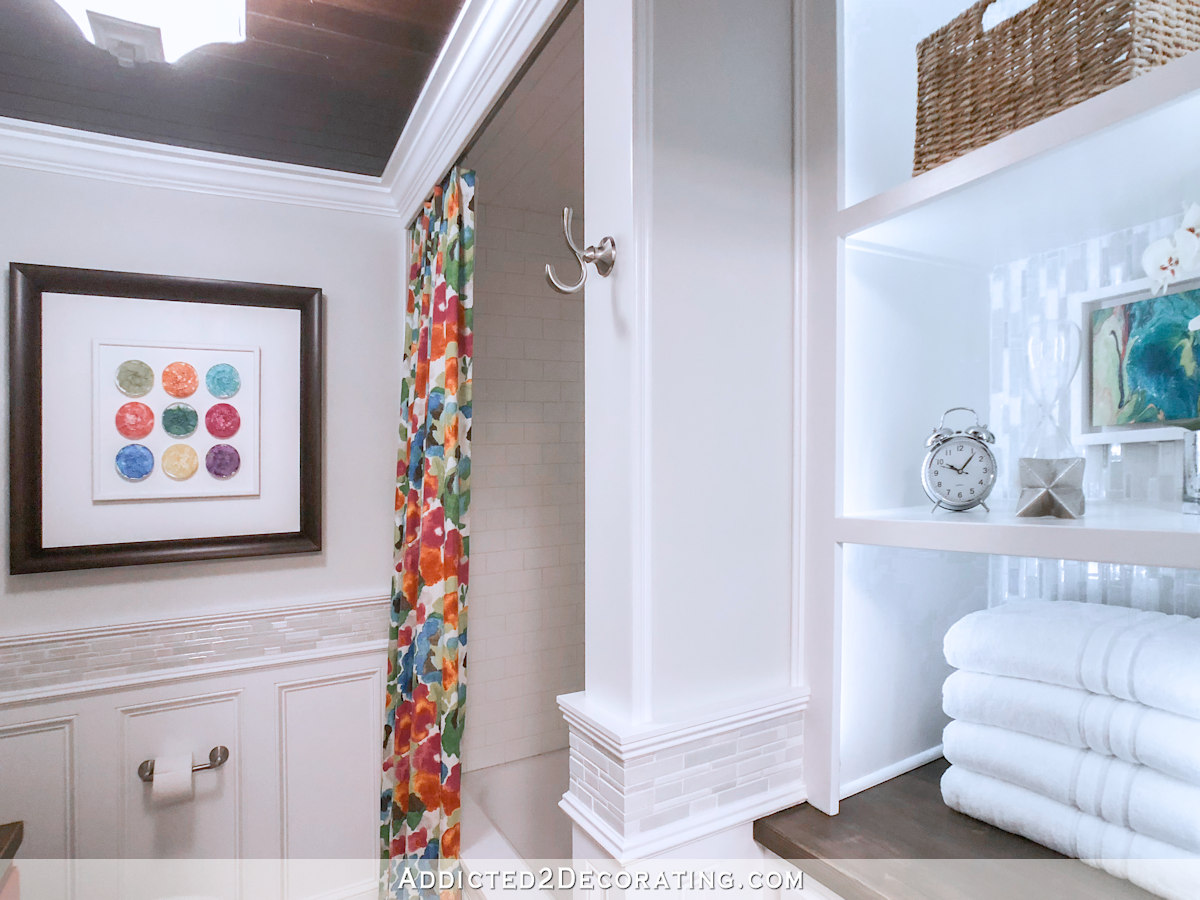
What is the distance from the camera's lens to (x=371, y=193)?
2229mm

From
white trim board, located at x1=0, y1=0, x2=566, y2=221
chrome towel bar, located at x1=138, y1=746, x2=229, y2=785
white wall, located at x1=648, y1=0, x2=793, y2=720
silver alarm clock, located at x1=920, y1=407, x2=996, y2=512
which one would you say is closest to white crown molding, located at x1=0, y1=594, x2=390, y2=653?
chrome towel bar, located at x1=138, y1=746, x2=229, y2=785

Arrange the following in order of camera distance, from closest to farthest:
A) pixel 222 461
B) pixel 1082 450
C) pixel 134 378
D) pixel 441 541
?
pixel 1082 450
pixel 441 541
pixel 134 378
pixel 222 461

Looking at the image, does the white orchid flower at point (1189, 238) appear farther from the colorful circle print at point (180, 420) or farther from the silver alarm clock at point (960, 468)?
the colorful circle print at point (180, 420)

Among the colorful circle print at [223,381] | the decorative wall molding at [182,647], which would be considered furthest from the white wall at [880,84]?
the decorative wall molding at [182,647]

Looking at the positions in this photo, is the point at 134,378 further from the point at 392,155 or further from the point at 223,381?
the point at 392,155

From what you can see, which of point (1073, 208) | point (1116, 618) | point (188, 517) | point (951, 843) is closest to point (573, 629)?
point (188, 517)

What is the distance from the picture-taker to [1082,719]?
766mm

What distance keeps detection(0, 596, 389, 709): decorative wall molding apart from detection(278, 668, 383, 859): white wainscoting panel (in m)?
0.13

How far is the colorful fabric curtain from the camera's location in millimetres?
1675

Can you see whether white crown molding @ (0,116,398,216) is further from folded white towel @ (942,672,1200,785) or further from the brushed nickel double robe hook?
folded white towel @ (942,672,1200,785)

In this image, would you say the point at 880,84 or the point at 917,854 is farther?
the point at 880,84

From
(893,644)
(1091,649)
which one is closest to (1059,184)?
(1091,649)

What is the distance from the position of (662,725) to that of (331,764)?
5.77 feet

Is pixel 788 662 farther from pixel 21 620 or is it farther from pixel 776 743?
pixel 21 620
